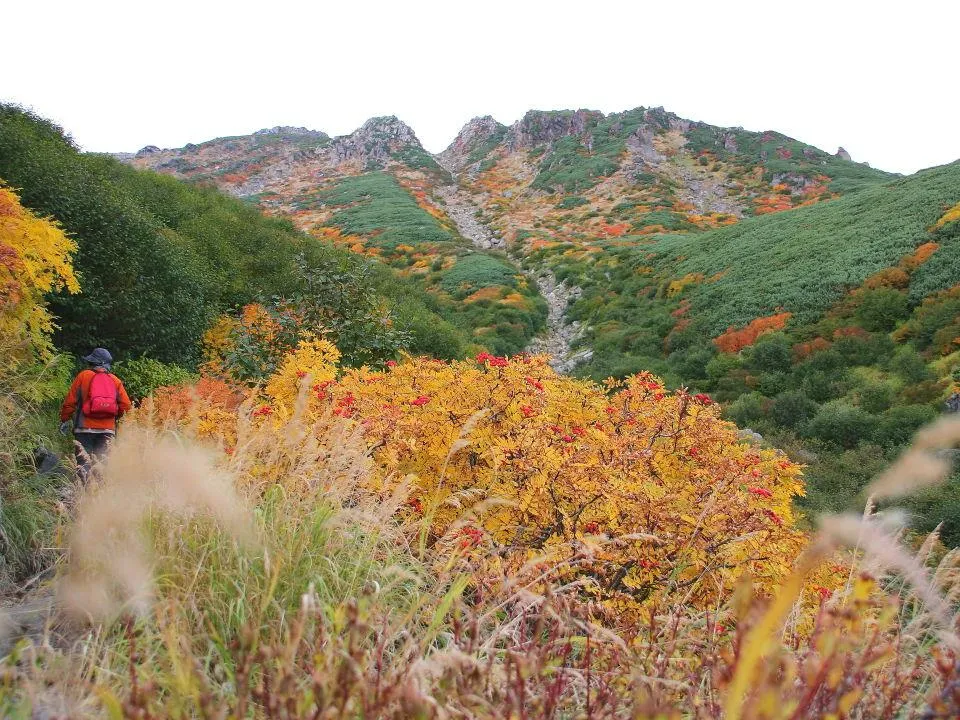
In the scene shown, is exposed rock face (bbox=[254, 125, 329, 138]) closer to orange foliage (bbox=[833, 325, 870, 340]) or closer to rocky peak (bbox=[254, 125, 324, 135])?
rocky peak (bbox=[254, 125, 324, 135])

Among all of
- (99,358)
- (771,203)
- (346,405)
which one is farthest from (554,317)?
(771,203)

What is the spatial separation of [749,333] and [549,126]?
65.5m

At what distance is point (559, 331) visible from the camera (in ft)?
77.6

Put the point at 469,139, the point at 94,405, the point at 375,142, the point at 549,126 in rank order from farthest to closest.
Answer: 1. the point at 469,139
2. the point at 375,142
3. the point at 549,126
4. the point at 94,405

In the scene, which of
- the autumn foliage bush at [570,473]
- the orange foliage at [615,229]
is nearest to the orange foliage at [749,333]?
the autumn foliage bush at [570,473]

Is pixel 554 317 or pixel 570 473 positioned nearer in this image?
pixel 570 473

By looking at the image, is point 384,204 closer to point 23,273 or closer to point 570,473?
point 23,273

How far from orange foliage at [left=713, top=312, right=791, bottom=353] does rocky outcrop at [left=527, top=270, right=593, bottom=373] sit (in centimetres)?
410

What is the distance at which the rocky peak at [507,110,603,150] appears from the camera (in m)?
74.6

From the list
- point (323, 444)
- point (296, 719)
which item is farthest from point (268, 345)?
point (296, 719)

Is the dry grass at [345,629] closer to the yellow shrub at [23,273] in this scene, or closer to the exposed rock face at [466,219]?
the yellow shrub at [23,273]

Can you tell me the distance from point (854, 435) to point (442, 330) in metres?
9.91

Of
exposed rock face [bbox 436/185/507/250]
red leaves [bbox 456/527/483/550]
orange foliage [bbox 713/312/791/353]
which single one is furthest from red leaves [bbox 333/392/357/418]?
exposed rock face [bbox 436/185/507/250]

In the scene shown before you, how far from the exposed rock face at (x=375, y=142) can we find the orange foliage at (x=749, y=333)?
62.9 meters
